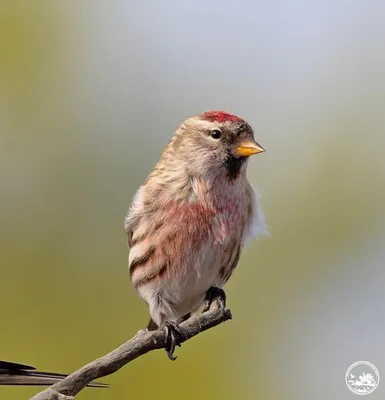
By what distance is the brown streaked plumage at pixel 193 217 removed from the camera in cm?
253

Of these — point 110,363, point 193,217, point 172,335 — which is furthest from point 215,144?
point 110,363

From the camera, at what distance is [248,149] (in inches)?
91.9

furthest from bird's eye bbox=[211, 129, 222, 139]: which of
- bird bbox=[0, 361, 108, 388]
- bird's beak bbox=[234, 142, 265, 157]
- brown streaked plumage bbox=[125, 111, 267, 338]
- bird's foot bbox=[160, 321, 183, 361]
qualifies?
bird bbox=[0, 361, 108, 388]

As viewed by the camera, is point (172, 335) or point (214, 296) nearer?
point (172, 335)

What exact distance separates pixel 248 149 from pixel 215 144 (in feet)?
0.84

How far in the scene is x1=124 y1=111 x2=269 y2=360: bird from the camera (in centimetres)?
253

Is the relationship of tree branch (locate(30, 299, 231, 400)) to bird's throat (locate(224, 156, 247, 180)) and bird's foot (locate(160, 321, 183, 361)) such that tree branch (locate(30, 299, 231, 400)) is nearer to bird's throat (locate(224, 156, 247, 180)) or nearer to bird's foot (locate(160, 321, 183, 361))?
bird's foot (locate(160, 321, 183, 361))

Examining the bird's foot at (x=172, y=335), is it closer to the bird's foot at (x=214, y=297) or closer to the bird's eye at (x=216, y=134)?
the bird's foot at (x=214, y=297)

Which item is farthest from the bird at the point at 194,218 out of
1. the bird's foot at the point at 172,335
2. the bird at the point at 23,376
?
the bird at the point at 23,376

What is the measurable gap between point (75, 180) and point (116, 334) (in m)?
0.85

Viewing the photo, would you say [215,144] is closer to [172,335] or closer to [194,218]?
[194,218]

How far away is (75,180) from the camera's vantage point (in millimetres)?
3691

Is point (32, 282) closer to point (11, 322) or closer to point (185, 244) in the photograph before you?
point (11, 322)

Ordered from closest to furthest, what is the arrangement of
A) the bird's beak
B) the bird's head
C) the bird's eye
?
the bird's beak < the bird's head < the bird's eye
